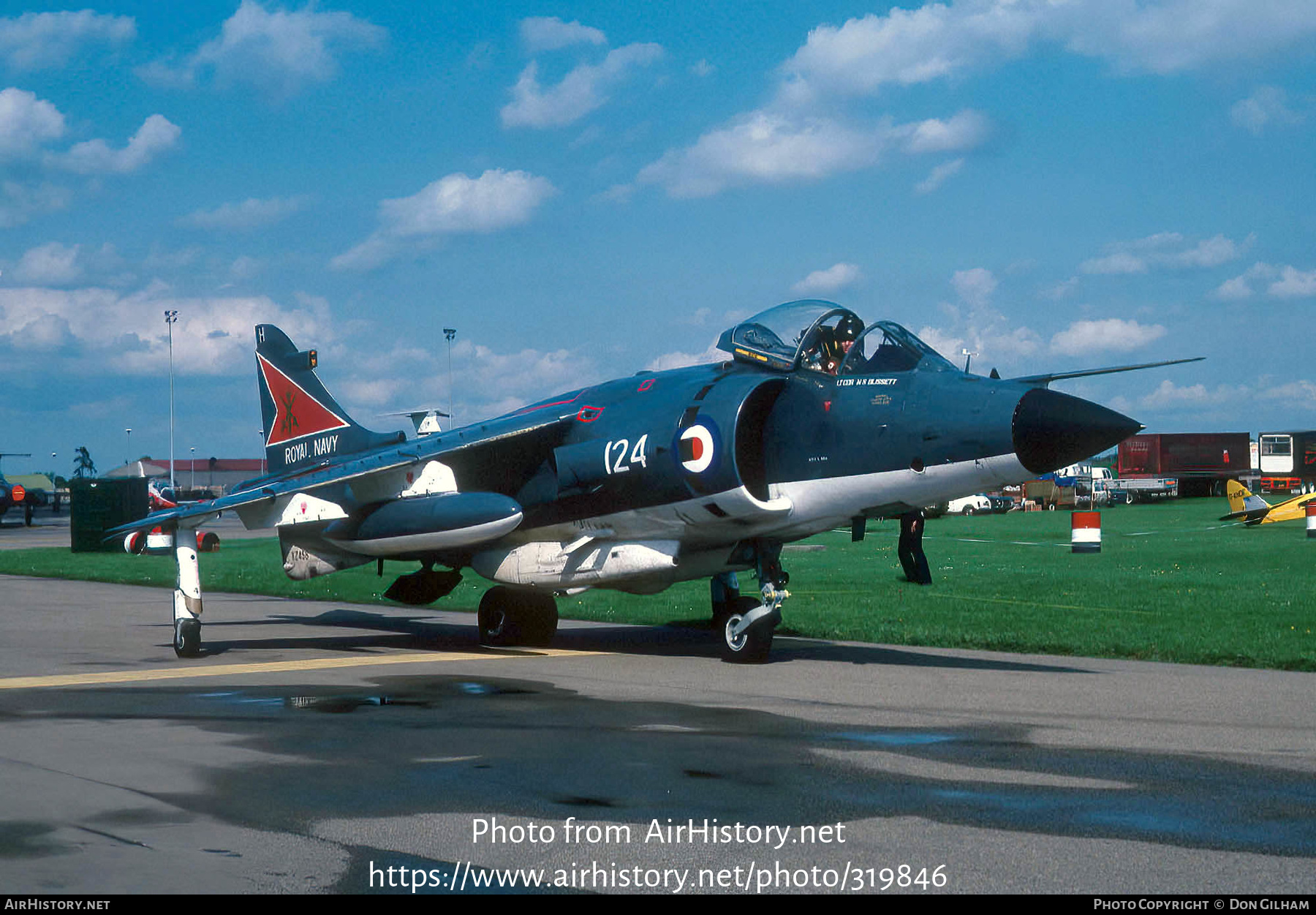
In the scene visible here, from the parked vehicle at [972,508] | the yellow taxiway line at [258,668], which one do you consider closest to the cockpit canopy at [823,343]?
the yellow taxiway line at [258,668]

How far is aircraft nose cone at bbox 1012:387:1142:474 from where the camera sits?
10133 millimetres

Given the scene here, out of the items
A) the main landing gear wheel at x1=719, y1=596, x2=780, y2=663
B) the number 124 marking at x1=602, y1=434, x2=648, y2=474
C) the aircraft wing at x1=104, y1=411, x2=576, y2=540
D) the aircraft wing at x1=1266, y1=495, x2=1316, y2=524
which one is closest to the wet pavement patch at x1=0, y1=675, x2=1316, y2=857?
the main landing gear wheel at x1=719, y1=596, x2=780, y2=663

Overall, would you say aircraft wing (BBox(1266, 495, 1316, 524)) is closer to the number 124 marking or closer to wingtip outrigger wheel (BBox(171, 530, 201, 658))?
the number 124 marking

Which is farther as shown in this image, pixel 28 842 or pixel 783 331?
pixel 783 331

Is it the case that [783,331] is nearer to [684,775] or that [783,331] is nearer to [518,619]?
[518,619]

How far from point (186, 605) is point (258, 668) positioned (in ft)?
5.31

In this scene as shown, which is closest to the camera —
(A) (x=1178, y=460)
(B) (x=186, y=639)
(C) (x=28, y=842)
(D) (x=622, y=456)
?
(C) (x=28, y=842)

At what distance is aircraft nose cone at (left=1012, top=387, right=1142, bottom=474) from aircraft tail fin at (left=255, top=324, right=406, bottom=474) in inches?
366

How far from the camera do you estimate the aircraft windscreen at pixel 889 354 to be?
11742 millimetres

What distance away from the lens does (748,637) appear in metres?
12.6

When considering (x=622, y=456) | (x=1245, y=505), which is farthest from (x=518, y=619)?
→ (x=1245, y=505)

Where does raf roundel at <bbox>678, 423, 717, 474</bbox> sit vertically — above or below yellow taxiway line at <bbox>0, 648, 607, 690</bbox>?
above

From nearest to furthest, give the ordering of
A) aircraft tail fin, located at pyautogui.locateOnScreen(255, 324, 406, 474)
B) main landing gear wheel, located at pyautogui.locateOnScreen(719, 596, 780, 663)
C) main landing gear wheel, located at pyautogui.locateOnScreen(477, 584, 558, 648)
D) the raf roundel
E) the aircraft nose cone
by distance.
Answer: the aircraft nose cone, the raf roundel, main landing gear wheel, located at pyautogui.locateOnScreen(719, 596, 780, 663), main landing gear wheel, located at pyautogui.locateOnScreen(477, 584, 558, 648), aircraft tail fin, located at pyautogui.locateOnScreen(255, 324, 406, 474)
